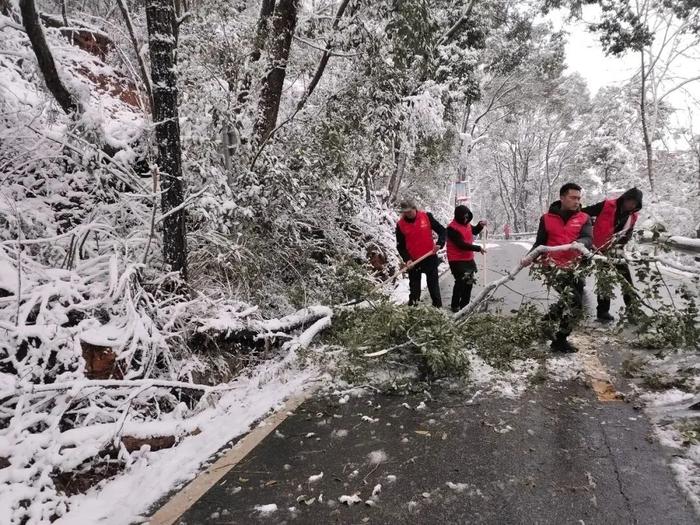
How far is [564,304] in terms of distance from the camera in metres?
4.39

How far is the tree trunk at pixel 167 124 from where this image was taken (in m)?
3.88

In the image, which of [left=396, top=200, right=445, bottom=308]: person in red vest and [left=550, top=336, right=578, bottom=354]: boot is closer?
[left=550, top=336, right=578, bottom=354]: boot

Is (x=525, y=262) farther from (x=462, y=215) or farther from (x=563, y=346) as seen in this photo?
(x=462, y=215)

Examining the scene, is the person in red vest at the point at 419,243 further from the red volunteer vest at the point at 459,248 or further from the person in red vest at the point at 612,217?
the person in red vest at the point at 612,217

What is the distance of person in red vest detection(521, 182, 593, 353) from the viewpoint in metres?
4.45

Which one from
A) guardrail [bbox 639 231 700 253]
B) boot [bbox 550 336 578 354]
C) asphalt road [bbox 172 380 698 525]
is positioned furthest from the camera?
boot [bbox 550 336 578 354]

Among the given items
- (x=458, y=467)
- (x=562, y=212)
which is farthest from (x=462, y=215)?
(x=458, y=467)

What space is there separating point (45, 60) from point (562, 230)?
18.4ft

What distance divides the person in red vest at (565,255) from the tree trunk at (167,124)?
11.7 ft

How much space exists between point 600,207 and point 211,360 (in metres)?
5.20

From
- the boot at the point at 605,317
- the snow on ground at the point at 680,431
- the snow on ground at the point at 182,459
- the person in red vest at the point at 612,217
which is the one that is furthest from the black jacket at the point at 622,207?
the snow on ground at the point at 182,459

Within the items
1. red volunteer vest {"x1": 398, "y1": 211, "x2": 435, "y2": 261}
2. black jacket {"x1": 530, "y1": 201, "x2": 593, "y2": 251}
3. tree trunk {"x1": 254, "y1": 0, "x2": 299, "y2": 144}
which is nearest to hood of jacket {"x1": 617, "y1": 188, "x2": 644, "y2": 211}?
black jacket {"x1": 530, "y1": 201, "x2": 593, "y2": 251}

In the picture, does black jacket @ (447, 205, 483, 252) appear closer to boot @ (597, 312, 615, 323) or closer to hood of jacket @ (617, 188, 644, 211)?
boot @ (597, 312, 615, 323)

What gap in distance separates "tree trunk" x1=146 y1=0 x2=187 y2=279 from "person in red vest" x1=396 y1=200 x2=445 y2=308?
3.34 meters
